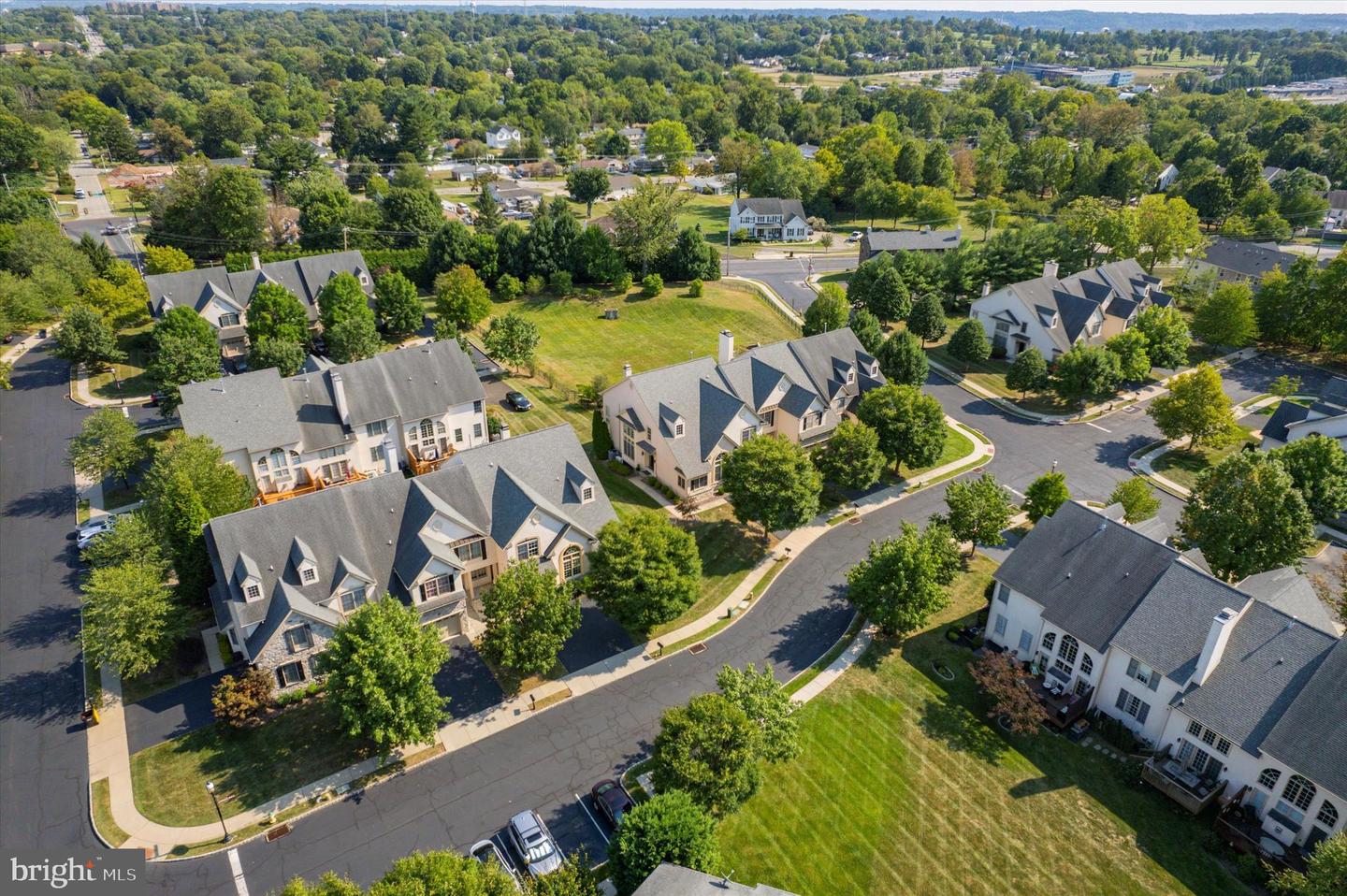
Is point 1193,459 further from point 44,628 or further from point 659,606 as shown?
point 44,628

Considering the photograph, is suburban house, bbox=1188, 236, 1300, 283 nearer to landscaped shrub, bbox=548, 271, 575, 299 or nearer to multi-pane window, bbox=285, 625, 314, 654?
landscaped shrub, bbox=548, 271, 575, 299

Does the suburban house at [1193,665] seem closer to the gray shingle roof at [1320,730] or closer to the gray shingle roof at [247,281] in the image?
the gray shingle roof at [1320,730]

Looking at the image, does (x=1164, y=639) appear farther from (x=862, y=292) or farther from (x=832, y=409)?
(x=862, y=292)

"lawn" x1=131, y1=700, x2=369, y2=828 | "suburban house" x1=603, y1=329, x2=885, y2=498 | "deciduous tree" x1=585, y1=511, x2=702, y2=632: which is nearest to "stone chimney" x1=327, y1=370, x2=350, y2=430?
"suburban house" x1=603, y1=329, x2=885, y2=498

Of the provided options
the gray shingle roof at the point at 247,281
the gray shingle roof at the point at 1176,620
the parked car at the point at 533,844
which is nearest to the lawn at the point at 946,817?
the gray shingle roof at the point at 1176,620

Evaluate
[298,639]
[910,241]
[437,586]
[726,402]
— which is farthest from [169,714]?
[910,241]
